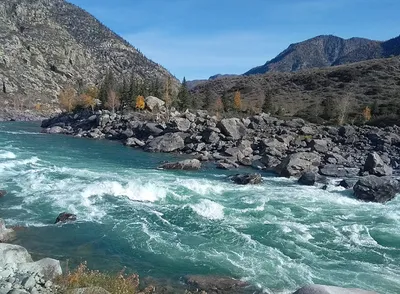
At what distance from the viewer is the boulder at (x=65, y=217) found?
20327 millimetres

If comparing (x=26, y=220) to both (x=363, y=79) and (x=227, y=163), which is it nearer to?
(x=227, y=163)

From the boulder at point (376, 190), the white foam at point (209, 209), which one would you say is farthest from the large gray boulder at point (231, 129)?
the white foam at point (209, 209)

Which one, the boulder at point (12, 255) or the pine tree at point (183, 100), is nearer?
the boulder at point (12, 255)

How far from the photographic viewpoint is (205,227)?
830 inches

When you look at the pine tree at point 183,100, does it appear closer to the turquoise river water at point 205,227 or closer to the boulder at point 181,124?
the boulder at point 181,124

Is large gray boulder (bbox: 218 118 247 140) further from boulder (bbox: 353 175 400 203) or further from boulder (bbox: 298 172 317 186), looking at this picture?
boulder (bbox: 353 175 400 203)

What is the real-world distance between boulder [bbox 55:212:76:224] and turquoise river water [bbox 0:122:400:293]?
53 centimetres

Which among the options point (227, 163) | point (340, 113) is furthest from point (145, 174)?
point (340, 113)

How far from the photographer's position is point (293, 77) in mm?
138625

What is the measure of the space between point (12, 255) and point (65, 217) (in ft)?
23.8

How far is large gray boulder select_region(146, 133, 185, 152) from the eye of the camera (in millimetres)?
51156

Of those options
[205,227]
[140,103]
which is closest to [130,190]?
[205,227]

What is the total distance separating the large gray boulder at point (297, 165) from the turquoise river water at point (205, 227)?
3.59m

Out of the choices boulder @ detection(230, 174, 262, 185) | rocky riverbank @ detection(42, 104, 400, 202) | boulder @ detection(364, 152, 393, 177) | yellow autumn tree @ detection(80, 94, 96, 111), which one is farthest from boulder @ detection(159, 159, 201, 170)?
yellow autumn tree @ detection(80, 94, 96, 111)
